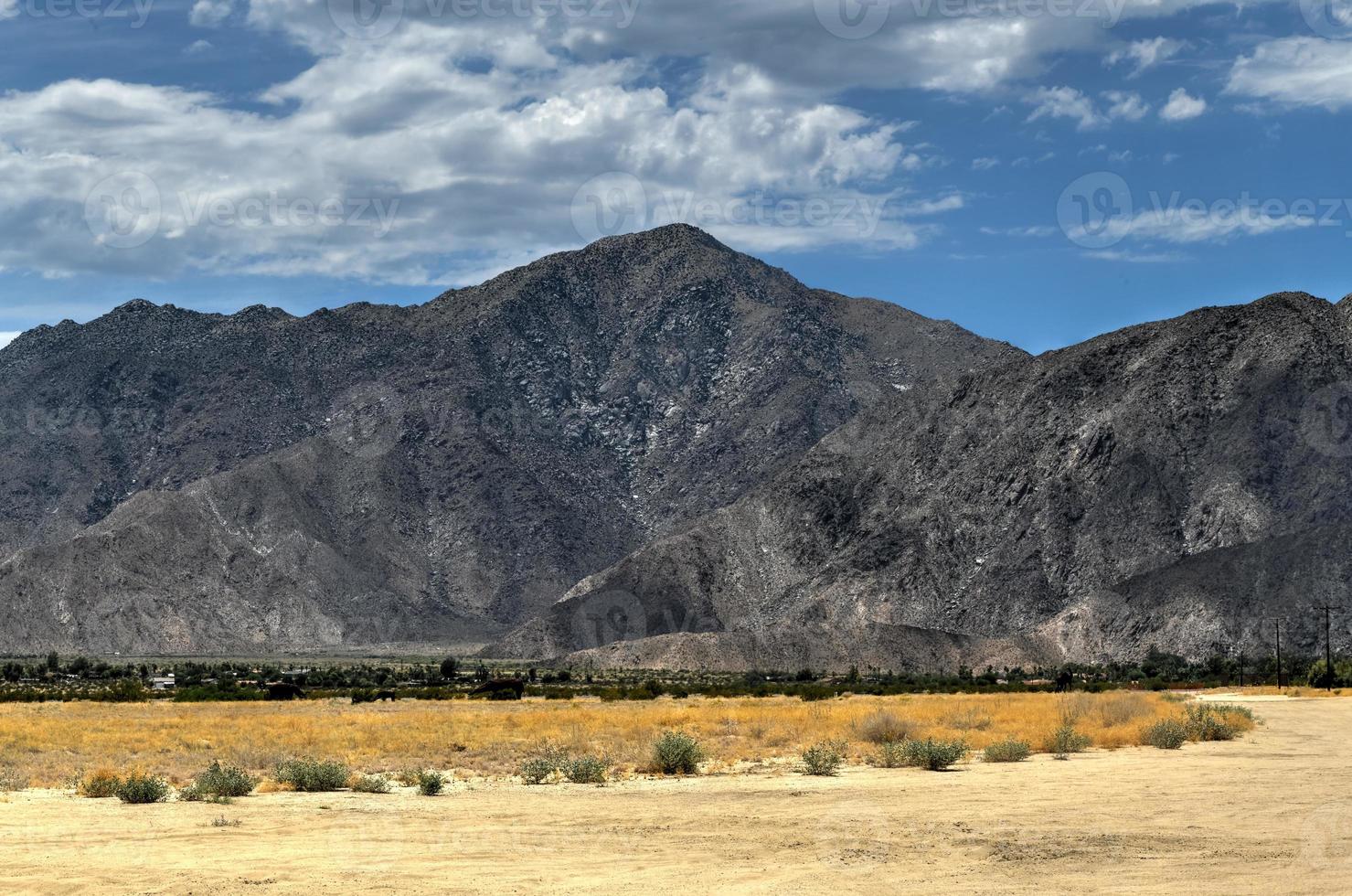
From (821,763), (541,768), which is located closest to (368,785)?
(541,768)

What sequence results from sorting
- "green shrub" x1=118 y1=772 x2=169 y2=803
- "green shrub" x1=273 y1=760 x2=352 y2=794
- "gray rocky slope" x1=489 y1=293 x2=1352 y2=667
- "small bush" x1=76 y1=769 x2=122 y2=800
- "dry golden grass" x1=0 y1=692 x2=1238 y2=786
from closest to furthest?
"green shrub" x1=118 y1=772 x2=169 y2=803
"small bush" x1=76 y1=769 x2=122 y2=800
"green shrub" x1=273 y1=760 x2=352 y2=794
"dry golden grass" x1=0 y1=692 x2=1238 y2=786
"gray rocky slope" x1=489 y1=293 x2=1352 y2=667

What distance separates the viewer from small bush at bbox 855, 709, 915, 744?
1491 inches

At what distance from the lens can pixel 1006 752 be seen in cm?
3288

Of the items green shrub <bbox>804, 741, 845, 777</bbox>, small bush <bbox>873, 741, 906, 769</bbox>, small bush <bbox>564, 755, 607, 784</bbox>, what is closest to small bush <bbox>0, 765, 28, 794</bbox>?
small bush <bbox>564, 755, 607, 784</bbox>

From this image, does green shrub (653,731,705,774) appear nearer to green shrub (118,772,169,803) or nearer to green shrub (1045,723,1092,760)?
green shrub (1045,723,1092,760)

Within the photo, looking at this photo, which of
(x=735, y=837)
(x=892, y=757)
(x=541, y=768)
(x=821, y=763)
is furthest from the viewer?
(x=892, y=757)

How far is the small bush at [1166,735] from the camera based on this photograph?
3594cm

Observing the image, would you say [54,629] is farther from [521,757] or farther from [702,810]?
[702,810]

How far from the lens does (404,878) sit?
18.1 m

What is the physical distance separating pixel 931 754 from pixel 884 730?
736 cm

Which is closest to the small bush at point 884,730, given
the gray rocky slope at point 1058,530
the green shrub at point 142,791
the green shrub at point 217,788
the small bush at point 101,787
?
the green shrub at point 217,788

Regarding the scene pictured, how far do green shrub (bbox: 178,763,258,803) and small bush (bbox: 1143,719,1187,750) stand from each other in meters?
20.6

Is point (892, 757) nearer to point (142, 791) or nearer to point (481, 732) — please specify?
point (481, 732)

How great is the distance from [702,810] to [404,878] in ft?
24.2
